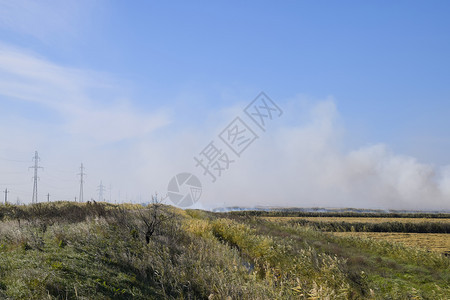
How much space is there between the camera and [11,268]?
7223mm

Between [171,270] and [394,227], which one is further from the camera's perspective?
[394,227]

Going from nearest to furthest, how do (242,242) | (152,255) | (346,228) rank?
1. (152,255)
2. (242,242)
3. (346,228)

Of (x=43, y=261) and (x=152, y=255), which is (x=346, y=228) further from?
(x=43, y=261)

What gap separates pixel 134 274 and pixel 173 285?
115 centimetres

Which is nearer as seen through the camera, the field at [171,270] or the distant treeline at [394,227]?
the field at [171,270]

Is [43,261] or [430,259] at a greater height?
[43,261]

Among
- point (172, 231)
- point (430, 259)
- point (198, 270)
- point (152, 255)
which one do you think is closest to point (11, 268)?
point (152, 255)

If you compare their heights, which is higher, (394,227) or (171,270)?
(171,270)

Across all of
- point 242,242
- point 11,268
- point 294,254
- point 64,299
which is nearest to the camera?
point 64,299

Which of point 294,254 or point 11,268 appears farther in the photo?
point 294,254

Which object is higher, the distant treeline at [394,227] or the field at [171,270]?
the field at [171,270]

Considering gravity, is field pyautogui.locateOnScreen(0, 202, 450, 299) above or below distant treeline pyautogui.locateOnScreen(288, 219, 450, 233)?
above

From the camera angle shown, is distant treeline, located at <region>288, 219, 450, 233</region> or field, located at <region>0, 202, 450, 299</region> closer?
field, located at <region>0, 202, 450, 299</region>

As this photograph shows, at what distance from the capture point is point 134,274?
8055mm
